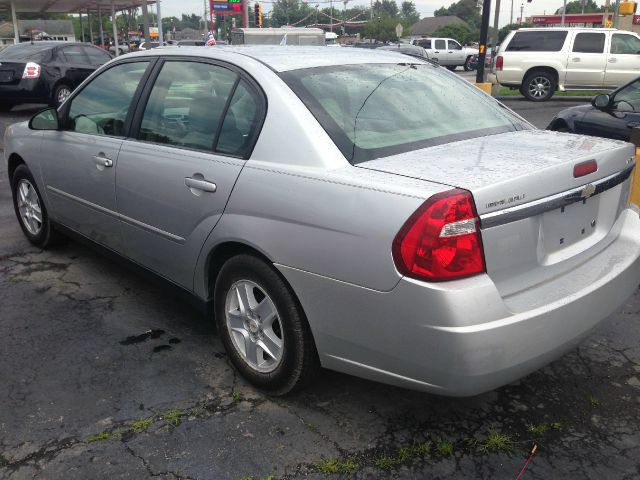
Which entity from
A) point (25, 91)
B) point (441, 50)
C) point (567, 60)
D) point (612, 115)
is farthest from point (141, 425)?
point (441, 50)

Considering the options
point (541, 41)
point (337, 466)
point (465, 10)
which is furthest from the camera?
point (465, 10)

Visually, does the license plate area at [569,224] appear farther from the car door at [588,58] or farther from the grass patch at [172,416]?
the car door at [588,58]

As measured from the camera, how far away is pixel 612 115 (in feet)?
21.5

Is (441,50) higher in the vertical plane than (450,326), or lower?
higher

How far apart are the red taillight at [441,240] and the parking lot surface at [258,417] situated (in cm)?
29

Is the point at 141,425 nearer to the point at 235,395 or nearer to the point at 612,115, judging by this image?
the point at 235,395

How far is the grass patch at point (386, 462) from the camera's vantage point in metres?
2.51

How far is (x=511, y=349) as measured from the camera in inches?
90.7

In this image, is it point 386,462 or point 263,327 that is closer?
point 386,462

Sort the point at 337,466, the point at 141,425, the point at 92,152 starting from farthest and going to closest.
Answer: the point at 92,152 < the point at 141,425 < the point at 337,466

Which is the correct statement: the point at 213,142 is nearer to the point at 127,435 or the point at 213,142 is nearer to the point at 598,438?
the point at 127,435

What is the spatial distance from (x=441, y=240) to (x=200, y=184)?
134cm

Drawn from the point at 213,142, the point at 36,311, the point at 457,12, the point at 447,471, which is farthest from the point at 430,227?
the point at 457,12

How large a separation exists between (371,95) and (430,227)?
110cm
